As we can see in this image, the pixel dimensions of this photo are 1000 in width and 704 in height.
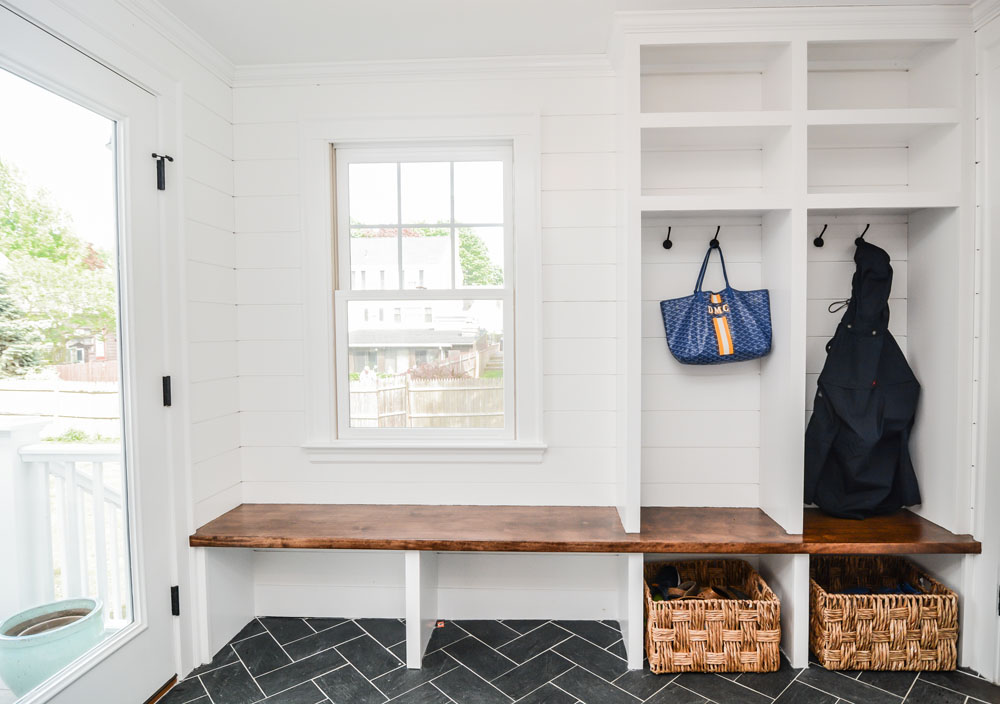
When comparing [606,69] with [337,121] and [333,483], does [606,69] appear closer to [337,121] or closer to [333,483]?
[337,121]

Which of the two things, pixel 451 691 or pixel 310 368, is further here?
pixel 310 368

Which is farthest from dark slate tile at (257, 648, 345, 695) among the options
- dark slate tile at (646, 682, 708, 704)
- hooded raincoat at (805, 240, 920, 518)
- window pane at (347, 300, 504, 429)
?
hooded raincoat at (805, 240, 920, 518)

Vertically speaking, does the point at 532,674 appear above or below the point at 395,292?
below

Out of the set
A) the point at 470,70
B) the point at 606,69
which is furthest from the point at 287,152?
the point at 606,69

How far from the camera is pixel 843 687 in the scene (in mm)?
2158

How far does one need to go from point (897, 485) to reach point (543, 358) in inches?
64.1

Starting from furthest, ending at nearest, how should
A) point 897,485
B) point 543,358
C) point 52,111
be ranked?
point 543,358 < point 897,485 < point 52,111

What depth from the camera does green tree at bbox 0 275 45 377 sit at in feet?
5.18

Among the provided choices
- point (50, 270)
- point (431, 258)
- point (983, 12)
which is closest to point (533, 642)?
point (431, 258)

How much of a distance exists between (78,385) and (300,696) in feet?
4.50

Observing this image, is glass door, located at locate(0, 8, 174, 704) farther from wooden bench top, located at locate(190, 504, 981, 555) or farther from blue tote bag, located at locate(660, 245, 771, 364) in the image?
blue tote bag, located at locate(660, 245, 771, 364)

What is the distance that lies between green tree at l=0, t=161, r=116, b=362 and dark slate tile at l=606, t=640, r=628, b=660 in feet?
7.61

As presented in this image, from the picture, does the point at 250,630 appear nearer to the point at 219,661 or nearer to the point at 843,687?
the point at 219,661

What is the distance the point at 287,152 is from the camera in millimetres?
2668
